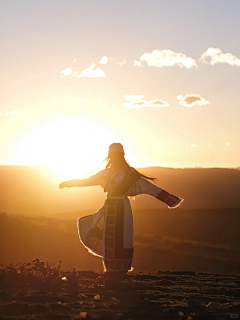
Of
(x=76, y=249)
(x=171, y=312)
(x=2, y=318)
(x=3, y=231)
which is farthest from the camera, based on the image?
(x=3, y=231)

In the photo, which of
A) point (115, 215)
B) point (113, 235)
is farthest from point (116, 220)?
point (113, 235)

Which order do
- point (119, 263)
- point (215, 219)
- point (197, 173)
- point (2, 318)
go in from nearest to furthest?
point (2, 318) < point (119, 263) < point (215, 219) < point (197, 173)

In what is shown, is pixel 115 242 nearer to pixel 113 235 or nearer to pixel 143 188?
pixel 113 235

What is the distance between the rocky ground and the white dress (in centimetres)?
61

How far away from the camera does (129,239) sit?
8984 millimetres

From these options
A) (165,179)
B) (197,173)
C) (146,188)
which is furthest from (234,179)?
(146,188)

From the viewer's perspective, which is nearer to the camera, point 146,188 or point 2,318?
point 2,318

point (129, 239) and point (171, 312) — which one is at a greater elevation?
point (129, 239)

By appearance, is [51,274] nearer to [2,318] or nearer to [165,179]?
[2,318]

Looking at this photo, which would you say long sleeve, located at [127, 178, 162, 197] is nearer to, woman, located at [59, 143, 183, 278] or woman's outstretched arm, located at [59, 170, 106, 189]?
woman, located at [59, 143, 183, 278]

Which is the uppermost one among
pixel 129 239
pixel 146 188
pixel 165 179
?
pixel 165 179

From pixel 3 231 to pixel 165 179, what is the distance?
165 feet

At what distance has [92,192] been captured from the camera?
64.4m

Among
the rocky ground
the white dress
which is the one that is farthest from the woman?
the rocky ground
